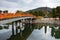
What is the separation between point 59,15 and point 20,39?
75.7 meters

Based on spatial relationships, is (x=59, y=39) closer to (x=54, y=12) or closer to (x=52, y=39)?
(x=52, y=39)

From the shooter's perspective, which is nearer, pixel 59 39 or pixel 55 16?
pixel 59 39

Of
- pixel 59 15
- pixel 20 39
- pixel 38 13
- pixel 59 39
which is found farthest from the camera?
pixel 38 13

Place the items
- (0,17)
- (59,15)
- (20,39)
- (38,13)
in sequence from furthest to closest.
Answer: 1. (38,13)
2. (59,15)
3. (20,39)
4. (0,17)

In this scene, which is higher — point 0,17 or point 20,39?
point 0,17

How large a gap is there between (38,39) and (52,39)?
2754mm

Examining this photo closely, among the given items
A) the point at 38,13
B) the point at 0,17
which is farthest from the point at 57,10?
the point at 0,17

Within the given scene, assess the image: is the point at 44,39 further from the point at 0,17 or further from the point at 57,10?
the point at 57,10

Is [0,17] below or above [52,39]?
above

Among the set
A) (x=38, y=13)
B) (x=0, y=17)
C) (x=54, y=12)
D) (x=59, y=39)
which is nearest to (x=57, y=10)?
(x=54, y=12)

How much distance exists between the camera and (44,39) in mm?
34719

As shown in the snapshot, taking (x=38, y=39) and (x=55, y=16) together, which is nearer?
(x=38, y=39)

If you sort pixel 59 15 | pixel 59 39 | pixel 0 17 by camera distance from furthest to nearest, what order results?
pixel 59 15
pixel 59 39
pixel 0 17

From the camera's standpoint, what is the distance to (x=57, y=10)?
110 metres
